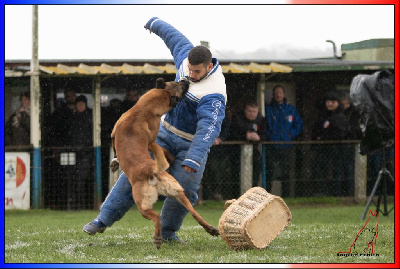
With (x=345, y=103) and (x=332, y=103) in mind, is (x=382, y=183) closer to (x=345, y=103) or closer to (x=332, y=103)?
(x=332, y=103)

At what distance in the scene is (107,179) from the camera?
12586 mm

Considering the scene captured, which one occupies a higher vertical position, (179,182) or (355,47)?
(355,47)

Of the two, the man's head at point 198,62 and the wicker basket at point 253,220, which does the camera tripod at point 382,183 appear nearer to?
the wicker basket at point 253,220

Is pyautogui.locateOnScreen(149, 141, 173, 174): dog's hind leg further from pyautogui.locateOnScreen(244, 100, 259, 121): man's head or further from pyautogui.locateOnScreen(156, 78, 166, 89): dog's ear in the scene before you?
pyautogui.locateOnScreen(244, 100, 259, 121): man's head

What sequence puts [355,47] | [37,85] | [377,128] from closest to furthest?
[377,128] < [37,85] < [355,47]

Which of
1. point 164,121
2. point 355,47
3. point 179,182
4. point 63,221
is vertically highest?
point 355,47

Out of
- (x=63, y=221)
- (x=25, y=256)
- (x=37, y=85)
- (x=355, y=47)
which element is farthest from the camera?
(x=355, y=47)

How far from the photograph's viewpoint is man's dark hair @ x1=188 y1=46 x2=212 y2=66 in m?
6.52

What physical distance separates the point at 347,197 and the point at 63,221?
5296 mm

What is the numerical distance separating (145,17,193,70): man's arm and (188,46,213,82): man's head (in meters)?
0.46

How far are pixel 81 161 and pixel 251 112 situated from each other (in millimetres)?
3059

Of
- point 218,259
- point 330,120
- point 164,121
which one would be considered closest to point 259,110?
point 330,120

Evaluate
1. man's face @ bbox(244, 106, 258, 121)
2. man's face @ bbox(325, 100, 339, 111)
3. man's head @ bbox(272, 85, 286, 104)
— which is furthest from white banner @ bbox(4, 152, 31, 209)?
man's face @ bbox(325, 100, 339, 111)

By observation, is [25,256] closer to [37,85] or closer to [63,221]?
[63,221]
